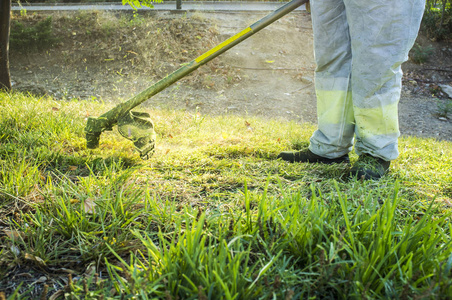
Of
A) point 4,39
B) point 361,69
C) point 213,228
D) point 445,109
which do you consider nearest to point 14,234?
point 213,228

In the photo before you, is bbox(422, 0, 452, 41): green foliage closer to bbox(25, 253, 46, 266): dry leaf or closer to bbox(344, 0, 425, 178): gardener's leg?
bbox(344, 0, 425, 178): gardener's leg

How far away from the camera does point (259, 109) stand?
533 cm

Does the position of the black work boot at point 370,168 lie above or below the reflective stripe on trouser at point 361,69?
below

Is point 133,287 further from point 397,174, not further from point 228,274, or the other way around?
point 397,174

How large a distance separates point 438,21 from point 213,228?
817 cm

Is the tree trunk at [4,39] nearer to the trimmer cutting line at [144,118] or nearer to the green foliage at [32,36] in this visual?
the trimmer cutting line at [144,118]

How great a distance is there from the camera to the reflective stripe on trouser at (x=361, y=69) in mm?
1919

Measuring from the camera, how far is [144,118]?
267cm

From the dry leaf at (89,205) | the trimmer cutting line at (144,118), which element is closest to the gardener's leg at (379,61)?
the trimmer cutting line at (144,118)

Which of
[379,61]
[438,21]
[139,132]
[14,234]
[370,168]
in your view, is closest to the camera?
[14,234]

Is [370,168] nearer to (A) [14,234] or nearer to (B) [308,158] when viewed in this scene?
(B) [308,158]

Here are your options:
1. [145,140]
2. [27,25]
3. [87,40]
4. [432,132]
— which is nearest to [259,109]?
[432,132]

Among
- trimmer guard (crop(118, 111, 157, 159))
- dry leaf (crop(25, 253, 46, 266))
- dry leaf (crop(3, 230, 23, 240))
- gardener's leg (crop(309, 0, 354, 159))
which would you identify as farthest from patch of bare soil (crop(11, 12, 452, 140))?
dry leaf (crop(25, 253, 46, 266))

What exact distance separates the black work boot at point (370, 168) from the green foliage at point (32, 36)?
21.6 feet
